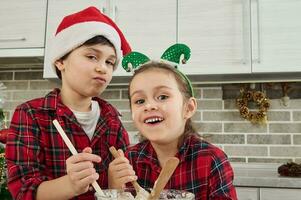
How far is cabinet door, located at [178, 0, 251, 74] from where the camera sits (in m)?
1.96

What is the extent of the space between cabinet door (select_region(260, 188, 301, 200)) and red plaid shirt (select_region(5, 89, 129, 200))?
821mm

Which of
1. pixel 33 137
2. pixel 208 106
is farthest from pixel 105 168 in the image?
pixel 208 106

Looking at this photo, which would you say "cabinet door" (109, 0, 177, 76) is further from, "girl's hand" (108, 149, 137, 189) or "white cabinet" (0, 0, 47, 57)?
"girl's hand" (108, 149, 137, 189)

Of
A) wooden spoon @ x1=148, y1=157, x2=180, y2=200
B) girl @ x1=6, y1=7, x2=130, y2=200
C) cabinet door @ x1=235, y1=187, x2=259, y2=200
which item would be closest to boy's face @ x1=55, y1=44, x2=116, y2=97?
girl @ x1=6, y1=7, x2=130, y2=200

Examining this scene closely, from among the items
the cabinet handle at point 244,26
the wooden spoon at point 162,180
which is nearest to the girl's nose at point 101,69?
the wooden spoon at point 162,180

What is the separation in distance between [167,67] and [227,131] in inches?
53.0

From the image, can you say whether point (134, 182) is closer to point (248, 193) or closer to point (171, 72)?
point (171, 72)

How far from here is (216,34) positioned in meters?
2.01

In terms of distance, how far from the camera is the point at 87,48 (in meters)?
1.10

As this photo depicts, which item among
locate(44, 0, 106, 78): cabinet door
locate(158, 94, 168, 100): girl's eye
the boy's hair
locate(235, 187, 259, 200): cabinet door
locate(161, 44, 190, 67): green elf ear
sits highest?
locate(44, 0, 106, 78): cabinet door

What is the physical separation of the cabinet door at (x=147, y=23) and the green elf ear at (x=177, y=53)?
1013 millimetres

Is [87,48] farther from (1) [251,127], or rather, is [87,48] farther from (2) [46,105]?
(1) [251,127]

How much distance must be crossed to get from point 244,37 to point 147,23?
1.87 feet

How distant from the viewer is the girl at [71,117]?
97 centimetres
